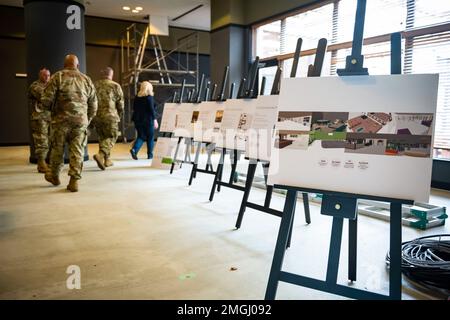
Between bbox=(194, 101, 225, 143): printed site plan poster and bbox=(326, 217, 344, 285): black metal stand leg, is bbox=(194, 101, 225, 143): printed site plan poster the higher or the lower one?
the higher one

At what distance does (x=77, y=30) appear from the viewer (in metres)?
6.30

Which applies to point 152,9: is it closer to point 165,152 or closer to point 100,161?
point 165,152

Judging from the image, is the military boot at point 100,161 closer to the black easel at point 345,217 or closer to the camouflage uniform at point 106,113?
the camouflage uniform at point 106,113

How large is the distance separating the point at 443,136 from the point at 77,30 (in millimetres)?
5866

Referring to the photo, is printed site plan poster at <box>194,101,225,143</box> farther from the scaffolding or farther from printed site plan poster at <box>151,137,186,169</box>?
the scaffolding

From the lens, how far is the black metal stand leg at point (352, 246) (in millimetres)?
1869

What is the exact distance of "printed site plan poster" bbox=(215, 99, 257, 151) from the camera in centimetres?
326

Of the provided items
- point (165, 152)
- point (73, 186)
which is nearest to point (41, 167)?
point (73, 186)

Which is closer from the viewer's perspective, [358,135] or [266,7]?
[358,135]

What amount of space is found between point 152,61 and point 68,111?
7.38 meters

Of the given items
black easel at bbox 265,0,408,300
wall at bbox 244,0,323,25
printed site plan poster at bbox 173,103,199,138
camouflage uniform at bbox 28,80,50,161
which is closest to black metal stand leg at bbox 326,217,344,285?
black easel at bbox 265,0,408,300

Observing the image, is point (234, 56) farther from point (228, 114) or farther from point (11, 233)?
point (11, 233)

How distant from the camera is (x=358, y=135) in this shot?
1.50 metres
